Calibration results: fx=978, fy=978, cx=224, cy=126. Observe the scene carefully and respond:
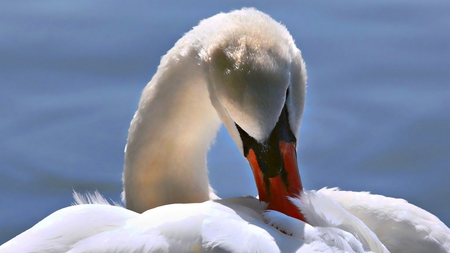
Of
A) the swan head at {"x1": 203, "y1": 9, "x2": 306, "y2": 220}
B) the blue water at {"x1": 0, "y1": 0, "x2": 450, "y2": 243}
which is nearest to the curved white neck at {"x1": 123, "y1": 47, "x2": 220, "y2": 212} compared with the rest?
the swan head at {"x1": 203, "y1": 9, "x2": 306, "y2": 220}

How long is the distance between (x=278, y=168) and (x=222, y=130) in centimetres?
217

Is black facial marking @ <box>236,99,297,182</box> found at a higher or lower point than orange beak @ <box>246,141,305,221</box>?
higher

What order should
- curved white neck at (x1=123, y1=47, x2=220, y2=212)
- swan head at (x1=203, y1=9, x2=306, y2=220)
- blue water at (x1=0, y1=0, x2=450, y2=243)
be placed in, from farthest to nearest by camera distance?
blue water at (x1=0, y1=0, x2=450, y2=243)
curved white neck at (x1=123, y1=47, x2=220, y2=212)
swan head at (x1=203, y1=9, x2=306, y2=220)

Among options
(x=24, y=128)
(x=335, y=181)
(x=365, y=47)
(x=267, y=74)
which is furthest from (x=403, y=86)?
(x=267, y=74)

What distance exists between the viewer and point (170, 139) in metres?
4.14

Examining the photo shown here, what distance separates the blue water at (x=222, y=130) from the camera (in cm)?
570

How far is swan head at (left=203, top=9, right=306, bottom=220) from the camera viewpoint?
3.58 metres

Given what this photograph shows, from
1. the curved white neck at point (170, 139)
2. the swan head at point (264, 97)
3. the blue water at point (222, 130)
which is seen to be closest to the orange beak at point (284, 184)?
the swan head at point (264, 97)

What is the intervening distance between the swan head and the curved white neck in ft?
0.78

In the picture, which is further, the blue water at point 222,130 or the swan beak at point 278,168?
the blue water at point 222,130

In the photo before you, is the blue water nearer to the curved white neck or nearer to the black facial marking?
the curved white neck

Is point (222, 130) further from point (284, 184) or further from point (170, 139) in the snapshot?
point (284, 184)

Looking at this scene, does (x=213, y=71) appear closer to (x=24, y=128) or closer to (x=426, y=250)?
(x=426, y=250)

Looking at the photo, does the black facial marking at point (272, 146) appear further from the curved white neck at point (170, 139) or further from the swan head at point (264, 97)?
the curved white neck at point (170, 139)
